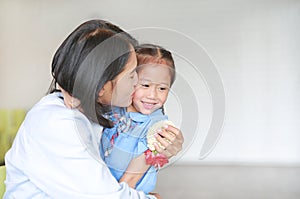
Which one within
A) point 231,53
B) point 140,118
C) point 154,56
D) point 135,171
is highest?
point 231,53

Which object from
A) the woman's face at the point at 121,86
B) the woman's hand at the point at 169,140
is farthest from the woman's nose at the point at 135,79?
the woman's hand at the point at 169,140

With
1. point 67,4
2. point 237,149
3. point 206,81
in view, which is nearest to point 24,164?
point 206,81

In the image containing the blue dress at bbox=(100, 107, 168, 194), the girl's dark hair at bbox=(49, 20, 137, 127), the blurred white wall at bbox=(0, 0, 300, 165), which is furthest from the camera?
the blurred white wall at bbox=(0, 0, 300, 165)


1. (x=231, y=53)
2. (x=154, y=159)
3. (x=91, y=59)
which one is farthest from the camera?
(x=231, y=53)

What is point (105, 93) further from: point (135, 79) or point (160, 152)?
point (160, 152)

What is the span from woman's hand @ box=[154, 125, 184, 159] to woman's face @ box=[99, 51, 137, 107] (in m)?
0.10

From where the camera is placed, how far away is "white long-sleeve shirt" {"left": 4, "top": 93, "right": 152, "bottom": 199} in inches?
27.7

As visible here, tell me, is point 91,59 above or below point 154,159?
→ above

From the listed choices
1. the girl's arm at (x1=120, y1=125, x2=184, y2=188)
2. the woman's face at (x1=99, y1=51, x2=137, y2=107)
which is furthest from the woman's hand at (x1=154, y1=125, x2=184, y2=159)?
the woman's face at (x1=99, y1=51, x2=137, y2=107)

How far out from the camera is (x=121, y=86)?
73 centimetres

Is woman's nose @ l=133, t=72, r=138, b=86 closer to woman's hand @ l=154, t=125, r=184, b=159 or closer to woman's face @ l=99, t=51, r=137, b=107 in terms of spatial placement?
woman's face @ l=99, t=51, r=137, b=107

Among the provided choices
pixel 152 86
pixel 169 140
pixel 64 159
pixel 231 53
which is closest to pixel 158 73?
pixel 152 86

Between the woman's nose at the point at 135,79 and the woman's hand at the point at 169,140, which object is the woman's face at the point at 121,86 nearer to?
the woman's nose at the point at 135,79

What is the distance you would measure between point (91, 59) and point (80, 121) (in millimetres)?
112
